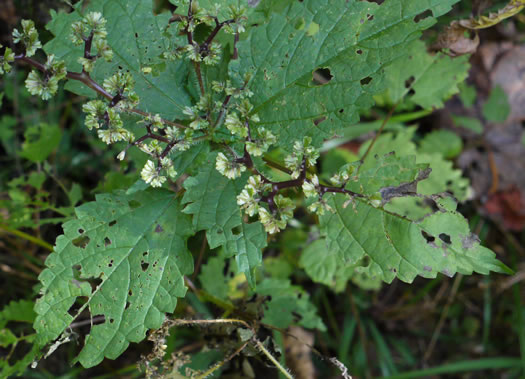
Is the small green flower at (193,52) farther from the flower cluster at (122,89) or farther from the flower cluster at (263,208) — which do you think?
the flower cluster at (263,208)

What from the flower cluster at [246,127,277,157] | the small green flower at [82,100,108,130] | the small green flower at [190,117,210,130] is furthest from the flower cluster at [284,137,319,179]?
the small green flower at [82,100,108,130]

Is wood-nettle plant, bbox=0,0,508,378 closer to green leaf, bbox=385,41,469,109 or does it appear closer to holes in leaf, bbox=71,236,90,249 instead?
holes in leaf, bbox=71,236,90,249

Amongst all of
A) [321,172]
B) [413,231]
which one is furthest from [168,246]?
[321,172]

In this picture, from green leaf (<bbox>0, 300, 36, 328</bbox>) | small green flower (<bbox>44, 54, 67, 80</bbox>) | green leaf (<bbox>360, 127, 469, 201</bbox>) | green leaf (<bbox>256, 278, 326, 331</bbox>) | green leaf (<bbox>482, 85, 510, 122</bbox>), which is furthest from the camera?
green leaf (<bbox>482, 85, 510, 122</bbox>)

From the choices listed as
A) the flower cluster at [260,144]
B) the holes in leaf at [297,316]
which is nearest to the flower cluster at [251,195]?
the flower cluster at [260,144]

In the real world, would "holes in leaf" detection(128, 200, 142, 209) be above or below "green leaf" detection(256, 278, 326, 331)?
above

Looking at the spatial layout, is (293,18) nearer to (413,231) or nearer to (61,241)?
(413,231)

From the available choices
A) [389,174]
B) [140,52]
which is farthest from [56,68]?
[389,174]
